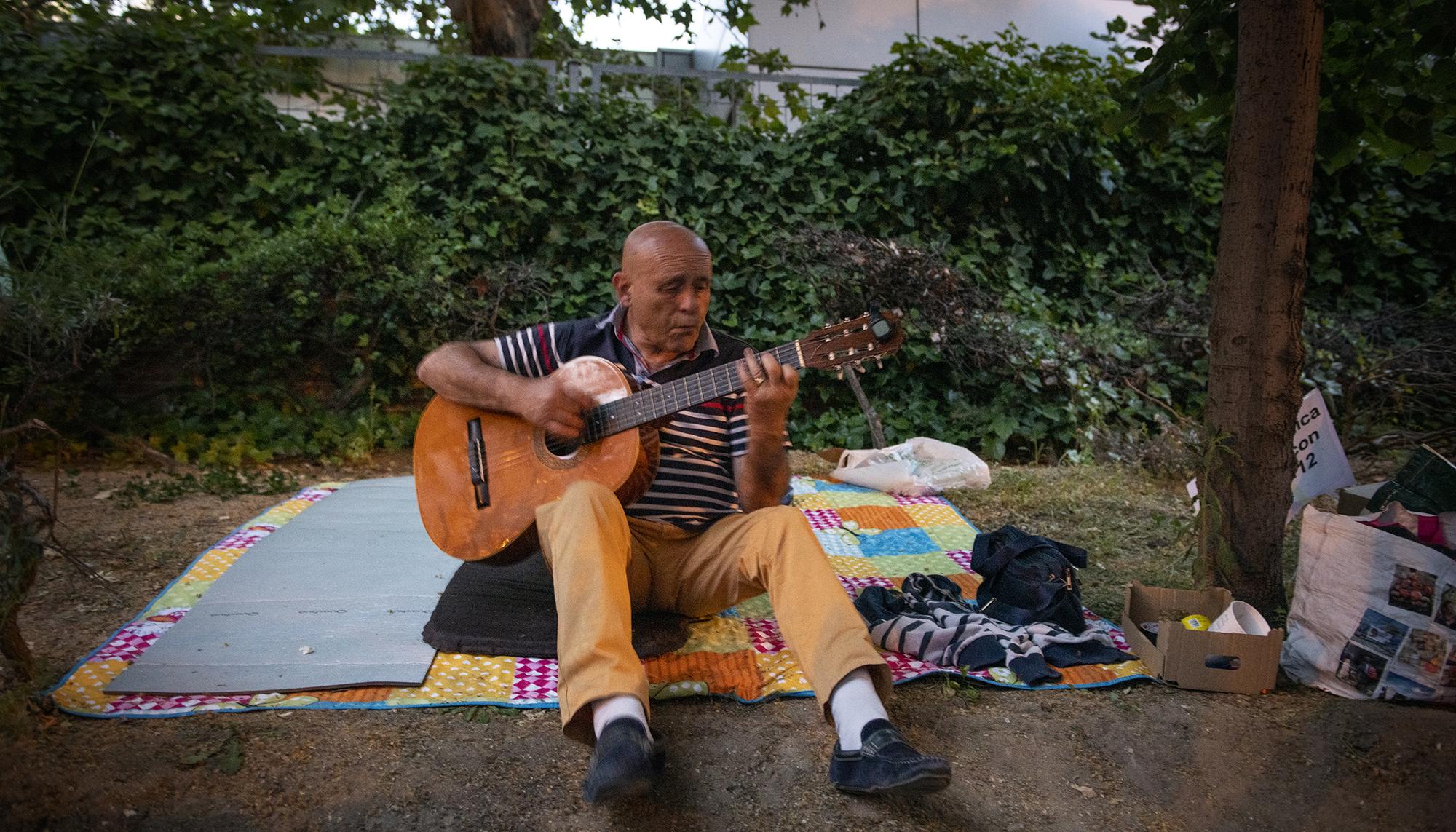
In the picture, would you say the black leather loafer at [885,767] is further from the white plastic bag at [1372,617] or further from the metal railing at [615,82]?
the metal railing at [615,82]

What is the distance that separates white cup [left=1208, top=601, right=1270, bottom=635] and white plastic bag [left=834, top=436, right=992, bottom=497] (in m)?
2.37

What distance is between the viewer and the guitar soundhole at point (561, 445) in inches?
109

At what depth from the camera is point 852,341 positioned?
A: 103 inches

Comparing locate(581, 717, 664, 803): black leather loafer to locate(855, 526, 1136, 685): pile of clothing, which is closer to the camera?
locate(581, 717, 664, 803): black leather loafer

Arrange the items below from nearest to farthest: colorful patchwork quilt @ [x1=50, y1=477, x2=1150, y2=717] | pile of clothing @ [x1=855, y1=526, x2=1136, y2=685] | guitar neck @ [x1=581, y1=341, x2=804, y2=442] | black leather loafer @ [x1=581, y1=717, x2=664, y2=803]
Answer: black leather loafer @ [x1=581, y1=717, x2=664, y2=803] → colorful patchwork quilt @ [x1=50, y1=477, x2=1150, y2=717] → guitar neck @ [x1=581, y1=341, x2=804, y2=442] → pile of clothing @ [x1=855, y1=526, x2=1136, y2=685]

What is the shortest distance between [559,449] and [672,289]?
23.3 inches

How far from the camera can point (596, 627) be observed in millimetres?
2180

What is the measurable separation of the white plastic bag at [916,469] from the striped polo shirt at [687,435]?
2.50 metres

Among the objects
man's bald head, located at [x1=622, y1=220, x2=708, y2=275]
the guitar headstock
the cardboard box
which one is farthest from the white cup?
man's bald head, located at [x1=622, y1=220, x2=708, y2=275]

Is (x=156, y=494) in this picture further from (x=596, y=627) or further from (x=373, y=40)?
(x=373, y=40)

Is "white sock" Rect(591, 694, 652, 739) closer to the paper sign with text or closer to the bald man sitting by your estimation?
the bald man sitting

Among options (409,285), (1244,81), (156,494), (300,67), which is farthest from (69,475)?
(1244,81)

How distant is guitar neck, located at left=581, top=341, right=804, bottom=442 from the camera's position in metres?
2.59

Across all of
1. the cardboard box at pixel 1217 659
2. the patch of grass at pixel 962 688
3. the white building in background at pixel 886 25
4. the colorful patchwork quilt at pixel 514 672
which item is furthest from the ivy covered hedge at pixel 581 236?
the patch of grass at pixel 962 688
